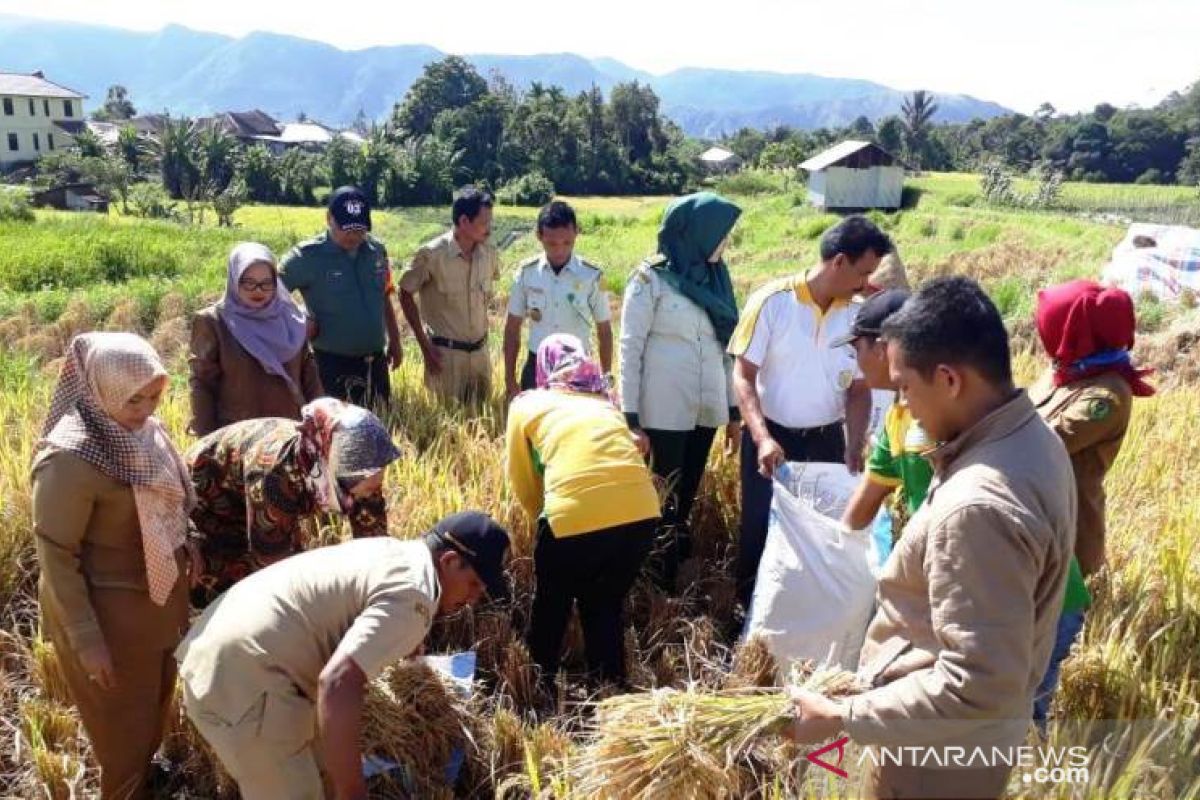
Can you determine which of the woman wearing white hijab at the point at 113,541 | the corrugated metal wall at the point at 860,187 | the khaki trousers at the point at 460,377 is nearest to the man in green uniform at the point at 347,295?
the khaki trousers at the point at 460,377

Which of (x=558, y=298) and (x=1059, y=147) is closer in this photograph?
(x=558, y=298)

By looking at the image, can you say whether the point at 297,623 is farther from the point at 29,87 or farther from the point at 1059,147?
the point at 29,87

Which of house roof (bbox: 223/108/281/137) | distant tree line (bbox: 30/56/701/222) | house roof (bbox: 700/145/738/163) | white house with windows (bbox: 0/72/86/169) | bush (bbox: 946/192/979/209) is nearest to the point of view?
bush (bbox: 946/192/979/209)

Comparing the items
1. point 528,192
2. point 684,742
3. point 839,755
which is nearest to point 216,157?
point 528,192

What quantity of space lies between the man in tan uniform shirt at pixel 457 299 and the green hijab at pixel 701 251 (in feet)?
4.41

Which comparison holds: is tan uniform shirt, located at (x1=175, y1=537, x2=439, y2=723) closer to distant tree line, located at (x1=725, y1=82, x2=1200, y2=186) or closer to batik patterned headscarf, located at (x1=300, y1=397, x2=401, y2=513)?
batik patterned headscarf, located at (x1=300, y1=397, x2=401, y2=513)

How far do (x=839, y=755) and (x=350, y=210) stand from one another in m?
2.99

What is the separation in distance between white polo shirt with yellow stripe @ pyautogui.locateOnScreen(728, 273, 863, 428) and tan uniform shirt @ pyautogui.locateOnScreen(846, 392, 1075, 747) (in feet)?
4.94

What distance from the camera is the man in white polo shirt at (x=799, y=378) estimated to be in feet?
9.15

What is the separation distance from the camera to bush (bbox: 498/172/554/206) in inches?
1586

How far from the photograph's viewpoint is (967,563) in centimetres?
124

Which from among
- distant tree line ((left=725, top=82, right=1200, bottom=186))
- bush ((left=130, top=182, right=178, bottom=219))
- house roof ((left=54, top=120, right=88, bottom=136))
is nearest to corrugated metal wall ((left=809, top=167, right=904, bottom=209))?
distant tree line ((left=725, top=82, right=1200, bottom=186))

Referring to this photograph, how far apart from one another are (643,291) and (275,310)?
129cm

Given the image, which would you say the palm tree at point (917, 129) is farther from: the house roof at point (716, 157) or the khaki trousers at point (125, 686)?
the khaki trousers at point (125, 686)
